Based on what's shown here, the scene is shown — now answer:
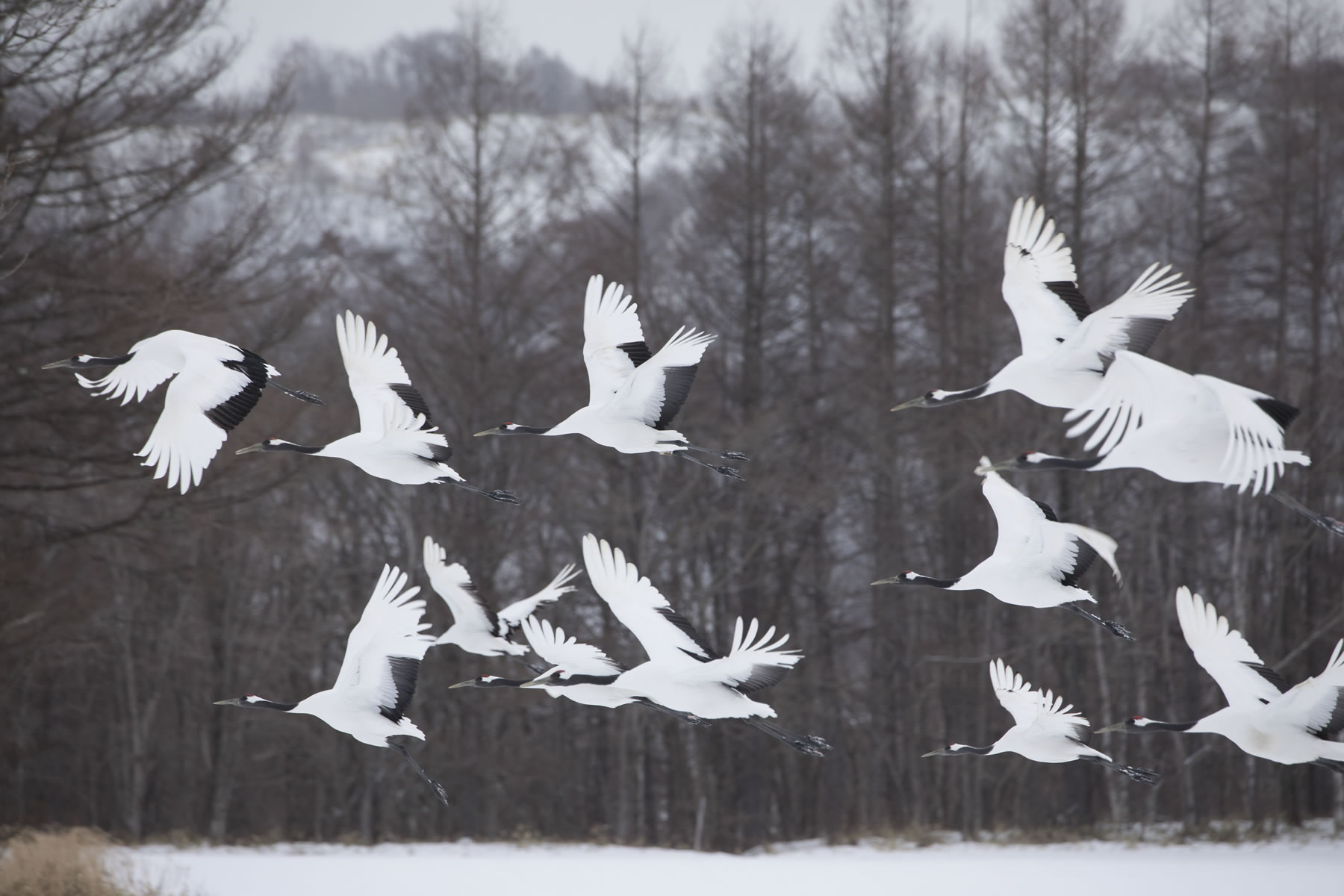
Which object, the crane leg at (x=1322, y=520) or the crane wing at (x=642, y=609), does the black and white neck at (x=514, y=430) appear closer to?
the crane wing at (x=642, y=609)

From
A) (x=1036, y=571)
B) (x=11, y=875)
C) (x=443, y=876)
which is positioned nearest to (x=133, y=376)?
(x=1036, y=571)

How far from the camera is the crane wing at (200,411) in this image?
22.8 ft

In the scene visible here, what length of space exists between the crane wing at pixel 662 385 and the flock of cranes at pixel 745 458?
12 millimetres

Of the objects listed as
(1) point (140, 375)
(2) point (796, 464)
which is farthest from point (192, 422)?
(2) point (796, 464)

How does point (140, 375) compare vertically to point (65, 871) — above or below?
above

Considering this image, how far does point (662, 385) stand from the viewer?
7.66 m

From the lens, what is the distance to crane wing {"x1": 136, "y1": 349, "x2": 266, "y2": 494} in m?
6.95

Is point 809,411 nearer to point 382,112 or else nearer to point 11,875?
point 11,875

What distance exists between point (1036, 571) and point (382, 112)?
65553 millimetres

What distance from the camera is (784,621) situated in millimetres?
21828

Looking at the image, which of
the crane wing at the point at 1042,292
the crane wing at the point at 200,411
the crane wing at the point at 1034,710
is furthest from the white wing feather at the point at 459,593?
the crane wing at the point at 1042,292

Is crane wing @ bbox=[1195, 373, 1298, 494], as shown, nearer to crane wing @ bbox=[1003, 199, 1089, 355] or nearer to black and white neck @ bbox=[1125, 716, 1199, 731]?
crane wing @ bbox=[1003, 199, 1089, 355]

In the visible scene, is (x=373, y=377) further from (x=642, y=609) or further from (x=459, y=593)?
(x=642, y=609)

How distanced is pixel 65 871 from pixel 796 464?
41.2 feet
